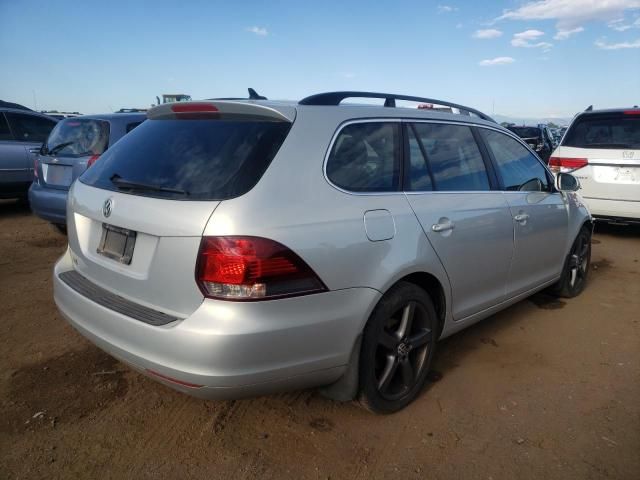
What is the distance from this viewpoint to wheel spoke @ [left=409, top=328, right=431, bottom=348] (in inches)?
110

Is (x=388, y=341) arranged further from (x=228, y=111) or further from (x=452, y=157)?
(x=228, y=111)

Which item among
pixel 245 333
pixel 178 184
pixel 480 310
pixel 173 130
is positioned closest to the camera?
pixel 245 333

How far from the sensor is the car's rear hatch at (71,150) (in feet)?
19.5

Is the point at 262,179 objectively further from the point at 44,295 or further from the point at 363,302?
the point at 44,295

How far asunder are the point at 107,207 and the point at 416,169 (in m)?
1.67

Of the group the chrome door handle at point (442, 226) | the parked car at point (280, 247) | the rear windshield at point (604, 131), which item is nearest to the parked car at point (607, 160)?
the rear windshield at point (604, 131)

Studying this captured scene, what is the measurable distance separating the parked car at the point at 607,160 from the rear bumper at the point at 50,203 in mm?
6554

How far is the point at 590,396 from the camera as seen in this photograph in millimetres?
3016

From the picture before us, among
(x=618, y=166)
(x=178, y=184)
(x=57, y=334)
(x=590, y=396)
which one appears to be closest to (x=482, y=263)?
(x=590, y=396)

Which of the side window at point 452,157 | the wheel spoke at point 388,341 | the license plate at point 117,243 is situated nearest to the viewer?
the license plate at point 117,243

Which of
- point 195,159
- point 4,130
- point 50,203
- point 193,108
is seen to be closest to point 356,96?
point 193,108

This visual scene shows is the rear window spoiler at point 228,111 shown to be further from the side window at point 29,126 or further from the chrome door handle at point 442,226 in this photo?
the side window at point 29,126

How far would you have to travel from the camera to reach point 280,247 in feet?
6.82

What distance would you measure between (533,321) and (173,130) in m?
3.26
